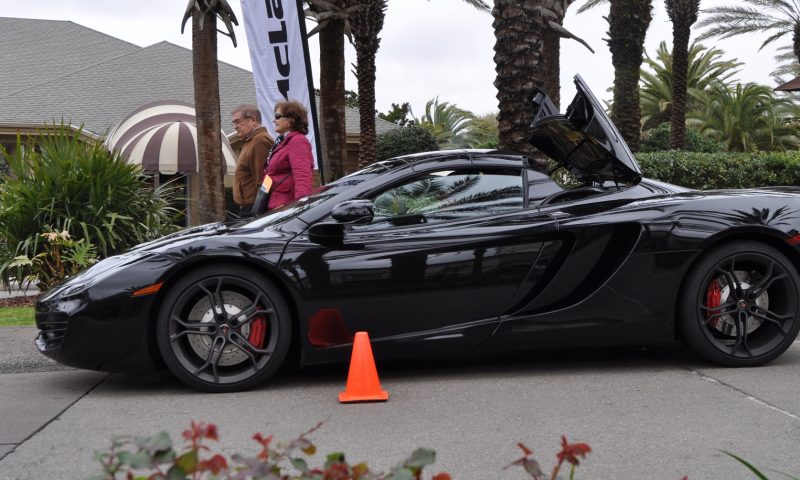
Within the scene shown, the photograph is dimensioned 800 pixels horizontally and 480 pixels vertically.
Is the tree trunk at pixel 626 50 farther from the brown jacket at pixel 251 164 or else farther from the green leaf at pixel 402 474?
the green leaf at pixel 402 474

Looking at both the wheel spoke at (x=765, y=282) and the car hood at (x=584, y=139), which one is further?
the car hood at (x=584, y=139)

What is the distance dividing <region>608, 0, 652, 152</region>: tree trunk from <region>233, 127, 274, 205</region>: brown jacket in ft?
47.4

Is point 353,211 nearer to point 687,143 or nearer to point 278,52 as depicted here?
point 278,52

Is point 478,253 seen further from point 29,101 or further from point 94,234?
point 29,101

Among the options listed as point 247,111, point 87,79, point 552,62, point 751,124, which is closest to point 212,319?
point 247,111

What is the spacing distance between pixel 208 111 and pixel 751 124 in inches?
1535

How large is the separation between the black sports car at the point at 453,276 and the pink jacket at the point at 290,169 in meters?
1.30

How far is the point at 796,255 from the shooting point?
18.8 feet

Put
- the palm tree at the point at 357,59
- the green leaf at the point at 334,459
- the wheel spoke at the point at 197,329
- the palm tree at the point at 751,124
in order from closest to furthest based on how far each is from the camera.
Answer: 1. the green leaf at the point at 334,459
2. the wheel spoke at the point at 197,329
3. the palm tree at the point at 357,59
4. the palm tree at the point at 751,124

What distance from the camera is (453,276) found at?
211 inches

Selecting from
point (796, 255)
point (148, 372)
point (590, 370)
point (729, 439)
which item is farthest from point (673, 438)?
point (148, 372)

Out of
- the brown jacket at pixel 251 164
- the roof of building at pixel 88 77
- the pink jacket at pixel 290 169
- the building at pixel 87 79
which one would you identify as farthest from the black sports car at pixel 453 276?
the roof of building at pixel 88 77

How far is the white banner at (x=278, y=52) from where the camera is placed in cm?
1211

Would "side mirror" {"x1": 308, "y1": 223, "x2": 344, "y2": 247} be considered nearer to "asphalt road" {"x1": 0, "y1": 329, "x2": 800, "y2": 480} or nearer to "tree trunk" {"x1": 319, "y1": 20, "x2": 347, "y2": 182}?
"asphalt road" {"x1": 0, "y1": 329, "x2": 800, "y2": 480}
